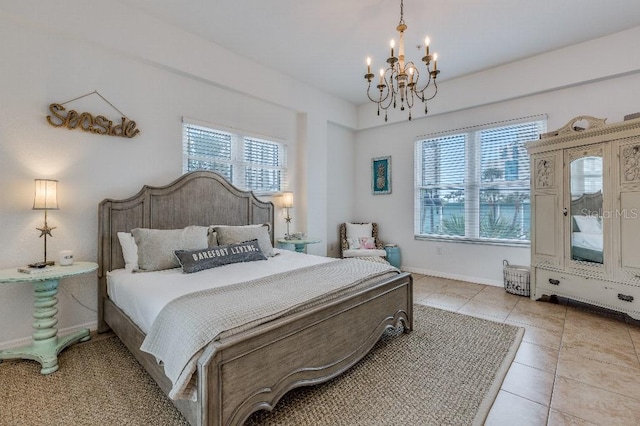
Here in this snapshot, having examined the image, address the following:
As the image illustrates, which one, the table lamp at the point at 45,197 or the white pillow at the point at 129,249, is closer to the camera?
the table lamp at the point at 45,197

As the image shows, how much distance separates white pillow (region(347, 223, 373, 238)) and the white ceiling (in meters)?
2.63

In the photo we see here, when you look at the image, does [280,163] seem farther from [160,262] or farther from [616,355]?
[616,355]

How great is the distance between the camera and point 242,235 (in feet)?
10.6

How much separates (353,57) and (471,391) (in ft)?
12.4

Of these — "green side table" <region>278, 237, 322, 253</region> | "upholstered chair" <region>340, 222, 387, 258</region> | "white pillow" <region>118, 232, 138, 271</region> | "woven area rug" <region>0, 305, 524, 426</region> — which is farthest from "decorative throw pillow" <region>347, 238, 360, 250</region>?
"white pillow" <region>118, 232, 138, 271</region>

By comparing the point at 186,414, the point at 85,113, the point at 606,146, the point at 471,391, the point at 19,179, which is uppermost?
the point at 85,113

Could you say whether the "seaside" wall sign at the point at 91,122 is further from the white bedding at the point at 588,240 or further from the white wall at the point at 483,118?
the white bedding at the point at 588,240

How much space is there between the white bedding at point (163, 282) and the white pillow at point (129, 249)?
9 centimetres

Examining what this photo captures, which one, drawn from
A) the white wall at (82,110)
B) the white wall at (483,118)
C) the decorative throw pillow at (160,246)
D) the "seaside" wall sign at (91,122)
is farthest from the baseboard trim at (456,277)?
the "seaside" wall sign at (91,122)

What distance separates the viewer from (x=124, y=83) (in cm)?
302

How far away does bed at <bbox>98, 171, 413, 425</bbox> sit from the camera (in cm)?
139

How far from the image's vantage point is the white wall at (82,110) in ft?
8.05

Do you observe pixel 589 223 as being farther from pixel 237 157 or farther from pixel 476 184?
pixel 237 157

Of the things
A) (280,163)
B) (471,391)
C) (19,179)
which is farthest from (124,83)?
(471,391)
